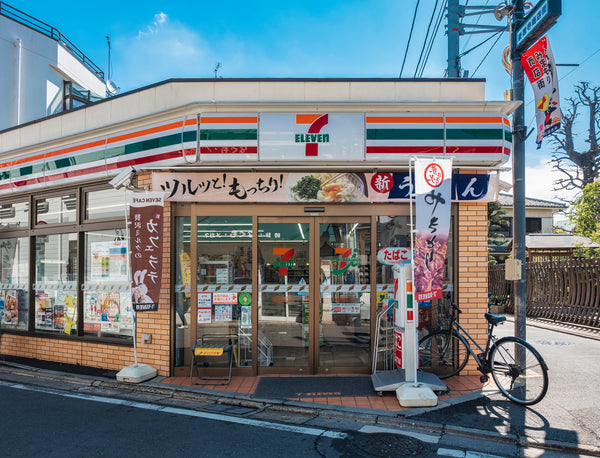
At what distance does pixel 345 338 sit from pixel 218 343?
2080mm

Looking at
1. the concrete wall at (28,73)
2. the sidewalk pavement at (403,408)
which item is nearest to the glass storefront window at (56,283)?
the sidewalk pavement at (403,408)

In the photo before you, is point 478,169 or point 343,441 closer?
point 343,441

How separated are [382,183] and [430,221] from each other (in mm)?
1380

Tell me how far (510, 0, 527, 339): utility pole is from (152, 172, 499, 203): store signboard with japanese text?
0.35m

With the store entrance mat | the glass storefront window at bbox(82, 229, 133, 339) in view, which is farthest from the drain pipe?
the store entrance mat

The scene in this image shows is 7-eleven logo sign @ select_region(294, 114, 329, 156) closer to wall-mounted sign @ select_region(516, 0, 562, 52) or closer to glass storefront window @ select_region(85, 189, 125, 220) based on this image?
wall-mounted sign @ select_region(516, 0, 562, 52)

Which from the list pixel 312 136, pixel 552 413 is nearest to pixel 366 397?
pixel 552 413

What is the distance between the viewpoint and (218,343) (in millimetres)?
7238

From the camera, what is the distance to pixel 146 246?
22.6 ft

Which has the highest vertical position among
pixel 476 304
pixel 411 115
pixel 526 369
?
pixel 411 115

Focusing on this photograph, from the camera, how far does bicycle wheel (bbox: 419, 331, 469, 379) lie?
6.81 metres

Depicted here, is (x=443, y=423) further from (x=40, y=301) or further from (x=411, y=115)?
(x=40, y=301)

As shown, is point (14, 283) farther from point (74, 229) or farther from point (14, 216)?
point (74, 229)

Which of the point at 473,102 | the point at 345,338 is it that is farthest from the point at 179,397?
the point at 473,102
